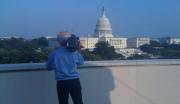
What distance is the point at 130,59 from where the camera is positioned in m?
7.74

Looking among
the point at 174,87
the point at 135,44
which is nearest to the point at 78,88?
the point at 174,87

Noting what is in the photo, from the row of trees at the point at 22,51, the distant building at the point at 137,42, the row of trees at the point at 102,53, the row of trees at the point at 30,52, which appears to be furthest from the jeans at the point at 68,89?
the distant building at the point at 137,42

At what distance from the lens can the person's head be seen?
6051mm

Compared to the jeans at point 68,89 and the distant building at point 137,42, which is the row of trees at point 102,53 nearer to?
the distant building at point 137,42

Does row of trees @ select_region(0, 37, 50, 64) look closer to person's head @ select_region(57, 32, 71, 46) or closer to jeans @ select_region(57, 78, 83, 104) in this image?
person's head @ select_region(57, 32, 71, 46)

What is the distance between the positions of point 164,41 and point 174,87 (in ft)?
5.50

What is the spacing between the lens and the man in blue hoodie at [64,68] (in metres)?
6.04

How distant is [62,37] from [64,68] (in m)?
0.43

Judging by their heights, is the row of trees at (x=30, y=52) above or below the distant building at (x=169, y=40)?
below

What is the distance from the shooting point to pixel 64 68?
6051 mm

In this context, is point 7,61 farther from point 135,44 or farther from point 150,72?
point 135,44

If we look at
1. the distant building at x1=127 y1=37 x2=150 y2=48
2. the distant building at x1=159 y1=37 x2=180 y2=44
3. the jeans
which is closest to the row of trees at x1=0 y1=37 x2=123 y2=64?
the jeans

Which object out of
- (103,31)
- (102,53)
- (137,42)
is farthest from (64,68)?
(103,31)

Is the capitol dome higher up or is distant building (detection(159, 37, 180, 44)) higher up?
the capitol dome
